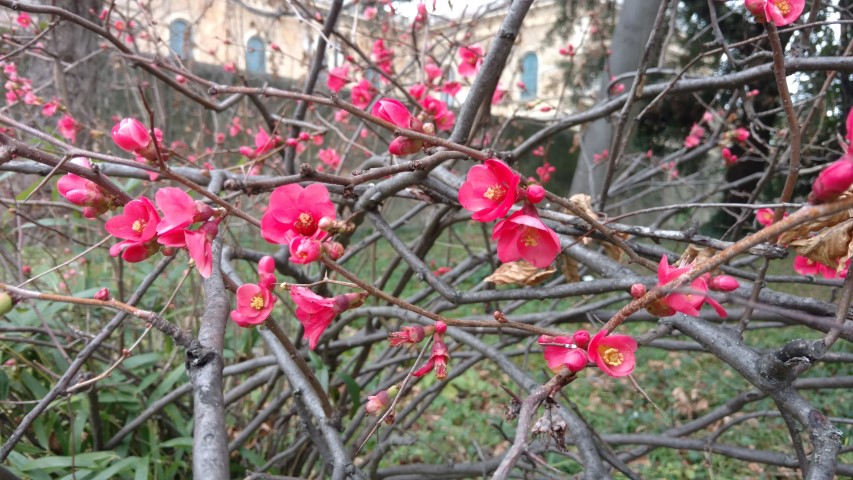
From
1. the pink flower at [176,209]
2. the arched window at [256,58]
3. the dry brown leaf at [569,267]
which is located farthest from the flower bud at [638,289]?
the arched window at [256,58]

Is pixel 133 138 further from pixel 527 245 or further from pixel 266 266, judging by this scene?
pixel 527 245

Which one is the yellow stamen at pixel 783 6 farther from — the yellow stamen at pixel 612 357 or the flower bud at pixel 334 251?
the flower bud at pixel 334 251

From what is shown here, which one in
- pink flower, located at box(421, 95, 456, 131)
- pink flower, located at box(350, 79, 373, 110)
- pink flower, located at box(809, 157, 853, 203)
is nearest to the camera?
pink flower, located at box(809, 157, 853, 203)

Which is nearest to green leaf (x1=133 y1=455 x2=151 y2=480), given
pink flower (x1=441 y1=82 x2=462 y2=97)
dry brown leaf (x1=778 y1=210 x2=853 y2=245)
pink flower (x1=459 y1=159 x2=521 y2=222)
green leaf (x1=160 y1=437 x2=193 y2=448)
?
green leaf (x1=160 y1=437 x2=193 y2=448)

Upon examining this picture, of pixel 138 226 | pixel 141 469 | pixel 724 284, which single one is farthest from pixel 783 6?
pixel 141 469

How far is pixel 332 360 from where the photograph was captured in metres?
2.14

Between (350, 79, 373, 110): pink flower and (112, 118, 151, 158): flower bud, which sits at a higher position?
(350, 79, 373, 110): pink flower

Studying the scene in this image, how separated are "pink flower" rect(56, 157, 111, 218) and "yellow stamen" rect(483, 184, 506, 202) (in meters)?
0.59

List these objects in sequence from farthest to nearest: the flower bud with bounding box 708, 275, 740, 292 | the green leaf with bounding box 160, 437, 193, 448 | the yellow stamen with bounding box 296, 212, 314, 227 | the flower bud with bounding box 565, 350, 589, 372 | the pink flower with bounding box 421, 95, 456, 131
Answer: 1. the green leaf with bounding box 160, 437, 193, 448
2. the pink flower with bounding box 421, 95, 456, 131
3. the yellow stamen with bounding box 296, 212, 314, 227
4. the flower bud with bounding box 708, 275, 740, 292
5. the flower bud with bounding box 565, 350, 589, 372

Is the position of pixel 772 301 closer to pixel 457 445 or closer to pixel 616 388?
pixel 457 445

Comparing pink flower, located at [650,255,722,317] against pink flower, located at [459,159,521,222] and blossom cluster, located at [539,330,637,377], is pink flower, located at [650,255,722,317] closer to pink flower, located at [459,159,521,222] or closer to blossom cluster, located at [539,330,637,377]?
blossom cluster, located at [539,330,637,377]

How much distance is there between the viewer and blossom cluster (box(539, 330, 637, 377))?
0.71 metres

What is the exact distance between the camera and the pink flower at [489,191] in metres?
0.76

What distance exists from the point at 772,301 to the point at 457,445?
226 centimetres
